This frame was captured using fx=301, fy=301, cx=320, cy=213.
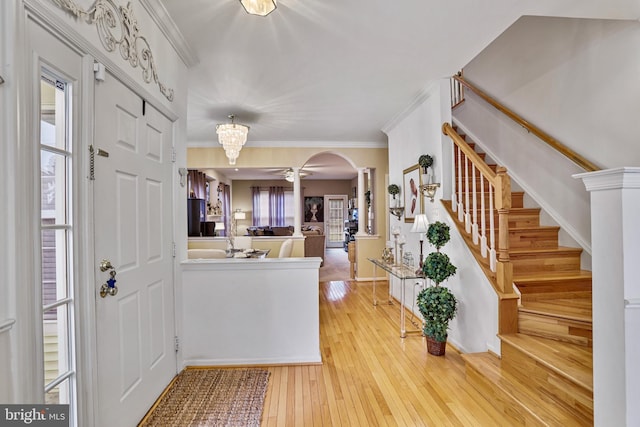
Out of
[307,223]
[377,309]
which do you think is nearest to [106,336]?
[377,309]

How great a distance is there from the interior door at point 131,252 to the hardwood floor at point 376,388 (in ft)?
2.76

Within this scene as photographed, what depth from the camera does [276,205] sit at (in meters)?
11.4

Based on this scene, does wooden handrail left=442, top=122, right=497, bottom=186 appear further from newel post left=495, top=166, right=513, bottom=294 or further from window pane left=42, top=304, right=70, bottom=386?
window pane left=42, top=304, right=70, bottom=386

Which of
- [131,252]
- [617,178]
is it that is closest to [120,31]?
[131,252]

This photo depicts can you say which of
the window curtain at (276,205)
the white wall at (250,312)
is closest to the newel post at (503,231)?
the white wall at (250,312)

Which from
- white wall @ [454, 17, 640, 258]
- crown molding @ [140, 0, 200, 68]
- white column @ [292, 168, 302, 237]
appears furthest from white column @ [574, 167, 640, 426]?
white column @ [292, 168, 302, 237]

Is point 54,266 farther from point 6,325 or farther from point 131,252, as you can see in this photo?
point 131,252

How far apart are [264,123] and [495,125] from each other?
3226 millimetres

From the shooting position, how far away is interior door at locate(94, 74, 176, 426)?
5.04 feet

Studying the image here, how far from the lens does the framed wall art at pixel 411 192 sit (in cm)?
380

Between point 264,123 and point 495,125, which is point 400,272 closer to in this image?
point 495,125

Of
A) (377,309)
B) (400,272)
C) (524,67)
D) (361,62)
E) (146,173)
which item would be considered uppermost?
(524,67)

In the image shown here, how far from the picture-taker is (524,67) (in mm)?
3373

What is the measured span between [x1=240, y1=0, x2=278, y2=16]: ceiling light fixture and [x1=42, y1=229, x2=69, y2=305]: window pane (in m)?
1.61
